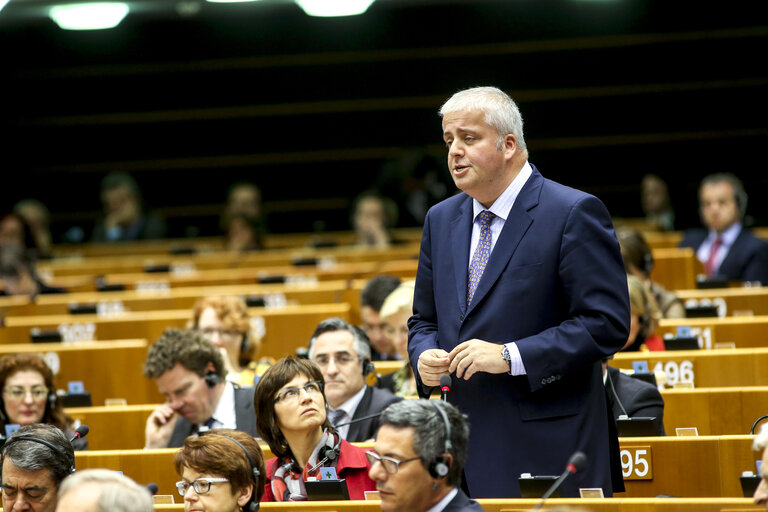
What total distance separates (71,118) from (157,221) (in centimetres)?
171

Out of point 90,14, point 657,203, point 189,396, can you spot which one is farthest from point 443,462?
point 657,203

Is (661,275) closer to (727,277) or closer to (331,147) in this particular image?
(727,277)

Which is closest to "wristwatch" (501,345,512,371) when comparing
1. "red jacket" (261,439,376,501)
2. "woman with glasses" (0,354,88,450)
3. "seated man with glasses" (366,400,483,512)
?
"seated man with glasses" (366,400,483,512)

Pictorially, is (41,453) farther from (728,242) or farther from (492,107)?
(728,242)

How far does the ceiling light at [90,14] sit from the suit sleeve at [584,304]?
592 cm

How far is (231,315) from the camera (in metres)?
5.00

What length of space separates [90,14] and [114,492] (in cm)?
633

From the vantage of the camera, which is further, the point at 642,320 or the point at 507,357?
the point at 642,320

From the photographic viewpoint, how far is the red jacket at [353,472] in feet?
10.6

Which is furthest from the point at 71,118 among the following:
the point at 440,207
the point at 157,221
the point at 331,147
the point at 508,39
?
the point at 440,207

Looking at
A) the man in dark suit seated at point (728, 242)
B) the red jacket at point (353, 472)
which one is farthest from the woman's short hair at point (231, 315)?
the man in dark suit seated at point (728, 242)

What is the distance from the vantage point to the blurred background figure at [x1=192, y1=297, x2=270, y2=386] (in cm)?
498

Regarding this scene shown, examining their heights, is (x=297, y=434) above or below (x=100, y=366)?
below

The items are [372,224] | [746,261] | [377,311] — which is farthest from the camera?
[372,224]
